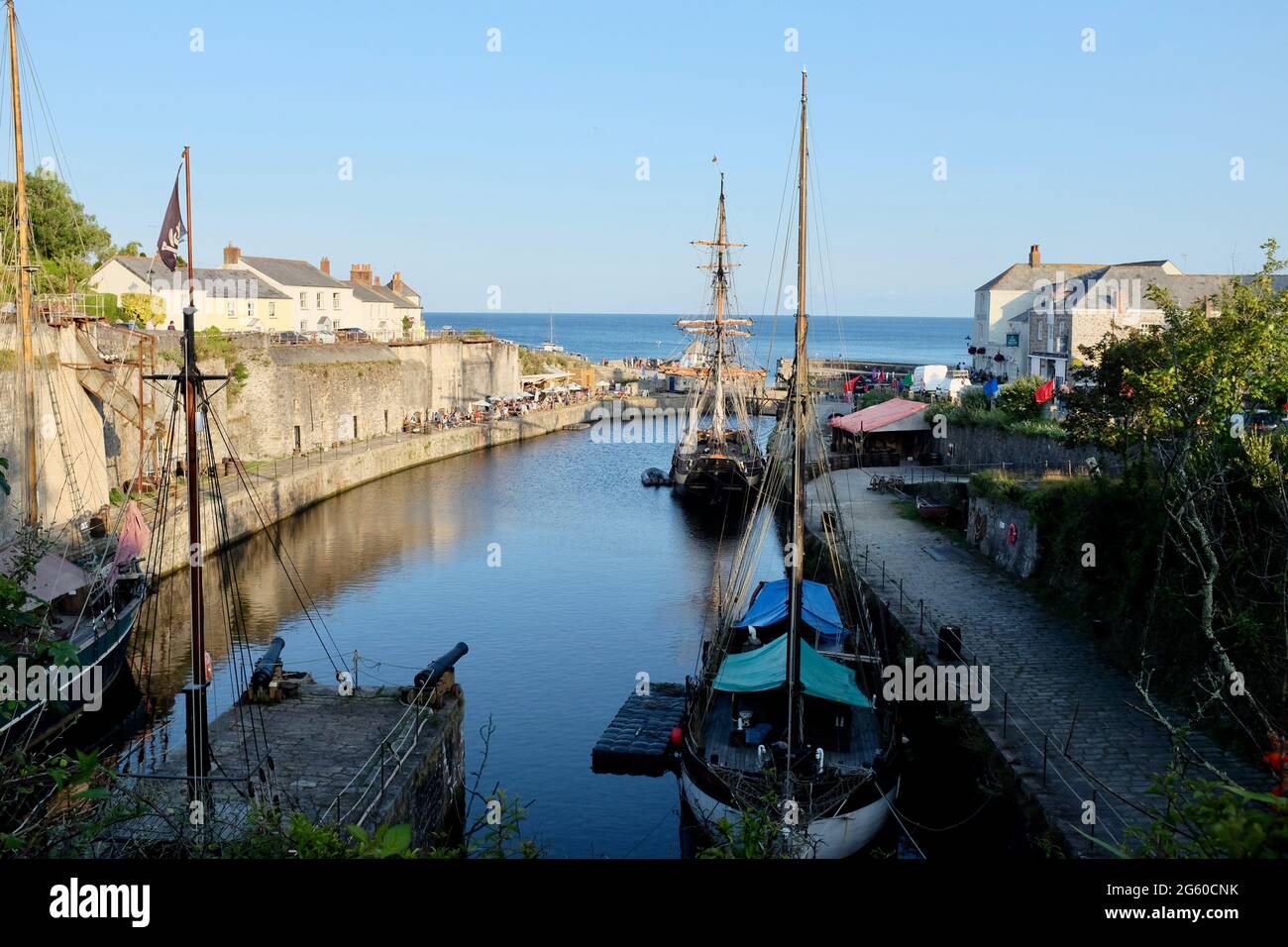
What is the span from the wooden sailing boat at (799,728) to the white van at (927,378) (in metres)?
37.0

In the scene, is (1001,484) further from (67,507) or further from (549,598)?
(67,507)

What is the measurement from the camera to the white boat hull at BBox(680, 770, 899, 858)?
44.7ft

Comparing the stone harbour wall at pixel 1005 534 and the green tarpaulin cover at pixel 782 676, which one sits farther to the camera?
the stone harbour wall at pixel 1005 534

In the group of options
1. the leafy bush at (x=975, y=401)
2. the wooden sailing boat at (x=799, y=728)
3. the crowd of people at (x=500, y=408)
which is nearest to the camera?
the wooden sailing boat at (x=799, y=728)

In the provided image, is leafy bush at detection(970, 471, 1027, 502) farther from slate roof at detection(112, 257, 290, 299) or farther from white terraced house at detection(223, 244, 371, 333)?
white terraced house at detection(223, 244, 371, 333)

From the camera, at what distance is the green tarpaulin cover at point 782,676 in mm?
16141

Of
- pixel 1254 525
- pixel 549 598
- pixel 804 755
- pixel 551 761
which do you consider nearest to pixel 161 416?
pixel 549 598

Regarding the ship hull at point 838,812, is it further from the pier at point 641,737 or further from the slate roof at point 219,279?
the slate roof at point 219,279

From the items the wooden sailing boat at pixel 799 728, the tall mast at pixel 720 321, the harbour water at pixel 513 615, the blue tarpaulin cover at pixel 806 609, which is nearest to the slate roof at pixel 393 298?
the tall mast at pixel 720 321

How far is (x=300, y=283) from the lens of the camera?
227 ft

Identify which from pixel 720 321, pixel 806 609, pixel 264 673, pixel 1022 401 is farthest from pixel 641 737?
pixel 720 321

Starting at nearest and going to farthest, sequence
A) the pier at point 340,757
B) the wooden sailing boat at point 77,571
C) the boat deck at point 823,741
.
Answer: the pier at point 340,757
the boat deck at point 823,741
the wooden sailing boat at point 77,571

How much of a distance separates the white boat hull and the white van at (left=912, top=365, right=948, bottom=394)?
4189 centimetres

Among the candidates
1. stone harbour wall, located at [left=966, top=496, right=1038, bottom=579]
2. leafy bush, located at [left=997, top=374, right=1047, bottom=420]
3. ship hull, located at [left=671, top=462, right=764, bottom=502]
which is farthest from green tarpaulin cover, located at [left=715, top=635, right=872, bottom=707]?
ship hull, located at [left=671, top=462, right=764, bottom=502]
